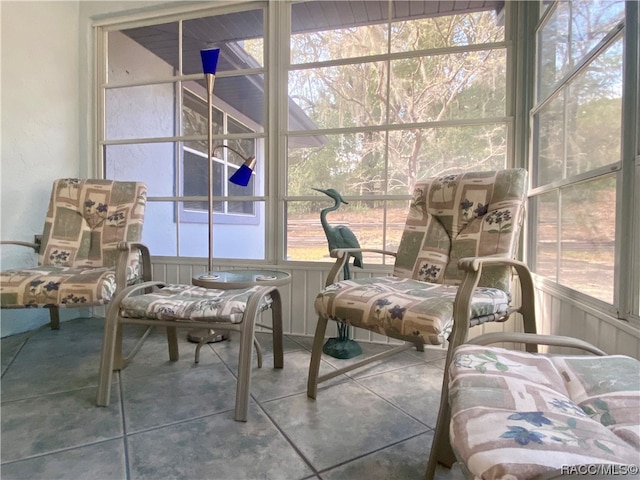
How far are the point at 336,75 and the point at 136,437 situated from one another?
212 cm

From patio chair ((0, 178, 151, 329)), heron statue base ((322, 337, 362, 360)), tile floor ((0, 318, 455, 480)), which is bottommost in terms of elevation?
tile floor ((0, 318, 455, 480))

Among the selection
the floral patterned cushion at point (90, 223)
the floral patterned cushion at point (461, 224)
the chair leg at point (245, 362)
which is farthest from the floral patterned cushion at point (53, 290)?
the floral patterned cushion at point (461, 224)

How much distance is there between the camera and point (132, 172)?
2713 millimetres

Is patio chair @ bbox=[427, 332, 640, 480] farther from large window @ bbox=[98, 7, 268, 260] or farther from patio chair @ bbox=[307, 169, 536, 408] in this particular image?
large window @ bbox=[98, 7, 268, 260]

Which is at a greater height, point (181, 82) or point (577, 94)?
point (181, 82)

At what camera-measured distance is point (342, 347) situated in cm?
189

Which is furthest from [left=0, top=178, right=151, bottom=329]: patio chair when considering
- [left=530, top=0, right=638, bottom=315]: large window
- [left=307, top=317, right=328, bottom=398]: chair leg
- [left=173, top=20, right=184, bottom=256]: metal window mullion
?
[left=530, top=0, right=638, bottom=315]: large window

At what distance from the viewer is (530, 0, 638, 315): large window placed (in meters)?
1.15

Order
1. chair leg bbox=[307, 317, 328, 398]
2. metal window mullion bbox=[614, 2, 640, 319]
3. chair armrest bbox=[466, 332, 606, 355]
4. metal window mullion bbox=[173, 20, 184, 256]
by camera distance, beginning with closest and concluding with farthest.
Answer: chair armrest bbox=[466, 332, 606, 355], metal window mullion bbox=[614, 2, 640, 319], chair leg bbox=[307, 317, 328, 398], metal window mullion bbox=[173, 20, 184, 256]

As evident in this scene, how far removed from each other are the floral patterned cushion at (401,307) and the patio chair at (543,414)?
211mm

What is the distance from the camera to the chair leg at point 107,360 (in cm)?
136

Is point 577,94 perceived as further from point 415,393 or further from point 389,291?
point 415,393

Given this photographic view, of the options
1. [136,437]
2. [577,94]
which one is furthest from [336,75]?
[136,437]

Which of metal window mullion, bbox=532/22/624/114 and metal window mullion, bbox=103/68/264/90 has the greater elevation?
metal window mullion, bbox=103/68/264/90
